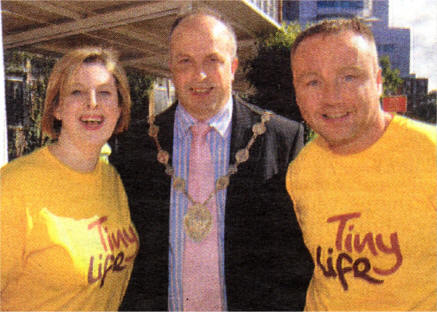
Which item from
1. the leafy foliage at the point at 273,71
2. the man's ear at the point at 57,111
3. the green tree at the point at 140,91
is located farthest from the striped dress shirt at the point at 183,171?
the green tree at the point at 140,91

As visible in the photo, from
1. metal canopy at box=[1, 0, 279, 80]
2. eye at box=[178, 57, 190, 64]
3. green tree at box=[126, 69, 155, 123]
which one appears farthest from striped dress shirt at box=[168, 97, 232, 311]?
green tree at box=[126, 69, 155, 123]

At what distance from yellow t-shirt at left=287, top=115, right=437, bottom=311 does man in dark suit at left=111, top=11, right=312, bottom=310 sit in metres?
0.46

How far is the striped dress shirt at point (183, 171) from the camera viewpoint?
6.24 feet

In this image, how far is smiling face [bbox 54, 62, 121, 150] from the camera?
1.65 meters

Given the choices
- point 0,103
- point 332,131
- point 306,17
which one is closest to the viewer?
point 332,131

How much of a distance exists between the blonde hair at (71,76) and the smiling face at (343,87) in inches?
31.7

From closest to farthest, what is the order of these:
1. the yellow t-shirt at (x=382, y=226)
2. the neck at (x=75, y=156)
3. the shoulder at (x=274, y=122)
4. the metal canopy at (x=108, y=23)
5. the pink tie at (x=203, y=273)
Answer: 1. the yellow t-shirt at (x=382, y=226)
2. the neck at (x=75, y=156)
3. the pink tie at (x=203, y=273)
4. the shoulder at (x=274, y=122)
5. the metal canopy at (x=108, y=23)

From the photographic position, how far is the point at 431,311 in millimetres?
1277

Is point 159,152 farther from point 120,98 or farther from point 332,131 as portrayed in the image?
point 332,131

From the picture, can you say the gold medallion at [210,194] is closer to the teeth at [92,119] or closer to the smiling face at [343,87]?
the teeth at [92,119]

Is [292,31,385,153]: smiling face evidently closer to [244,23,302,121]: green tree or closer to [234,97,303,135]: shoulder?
[234,97,303,135]: shoulder

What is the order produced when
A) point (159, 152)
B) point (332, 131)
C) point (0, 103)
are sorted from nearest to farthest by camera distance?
1. point (332, 131)
2. point (159, 152)
3. point (0, 103)

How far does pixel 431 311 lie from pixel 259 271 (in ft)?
2.59

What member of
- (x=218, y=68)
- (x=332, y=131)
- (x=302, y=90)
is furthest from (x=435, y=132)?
(x=218, y=68)
